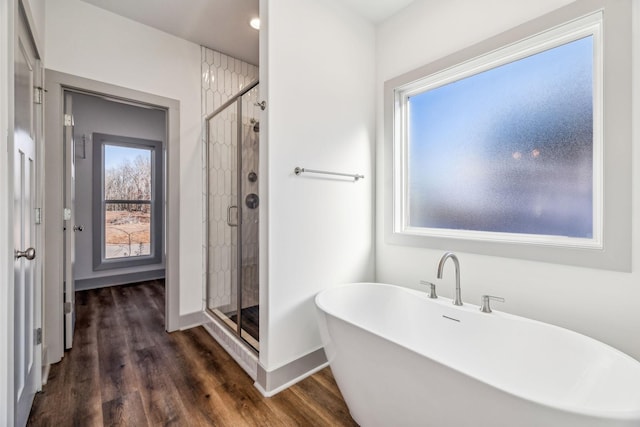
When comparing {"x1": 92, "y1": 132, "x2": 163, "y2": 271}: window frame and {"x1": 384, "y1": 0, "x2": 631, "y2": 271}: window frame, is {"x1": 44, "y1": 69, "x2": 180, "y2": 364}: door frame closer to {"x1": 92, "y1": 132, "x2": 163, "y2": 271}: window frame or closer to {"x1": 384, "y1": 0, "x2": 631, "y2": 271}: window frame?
{"x1": 92, "y1": 132, "x2": 163, "y2": 271}: window frame

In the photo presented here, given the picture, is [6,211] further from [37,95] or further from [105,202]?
[105,202]

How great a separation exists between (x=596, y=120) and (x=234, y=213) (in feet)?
8.09

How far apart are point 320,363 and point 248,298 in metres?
0.73

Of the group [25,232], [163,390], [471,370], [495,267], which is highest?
[25,232]

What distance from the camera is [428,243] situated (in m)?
2.04

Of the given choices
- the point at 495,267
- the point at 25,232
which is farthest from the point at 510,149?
the point at 25,232

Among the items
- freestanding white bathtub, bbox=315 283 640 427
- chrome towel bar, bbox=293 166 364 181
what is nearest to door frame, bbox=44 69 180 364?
chrome towel bar, bbox=293 166 364 181

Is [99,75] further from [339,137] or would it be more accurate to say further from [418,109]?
[418,109]

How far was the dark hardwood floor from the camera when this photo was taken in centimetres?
153

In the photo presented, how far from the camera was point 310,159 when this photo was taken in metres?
1.95

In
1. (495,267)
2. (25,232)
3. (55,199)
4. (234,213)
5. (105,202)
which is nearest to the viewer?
(25,232)

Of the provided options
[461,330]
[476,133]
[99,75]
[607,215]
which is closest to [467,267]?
[461,330]

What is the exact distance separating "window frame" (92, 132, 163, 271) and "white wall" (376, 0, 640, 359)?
3652 mm

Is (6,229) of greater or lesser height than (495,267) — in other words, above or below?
above
